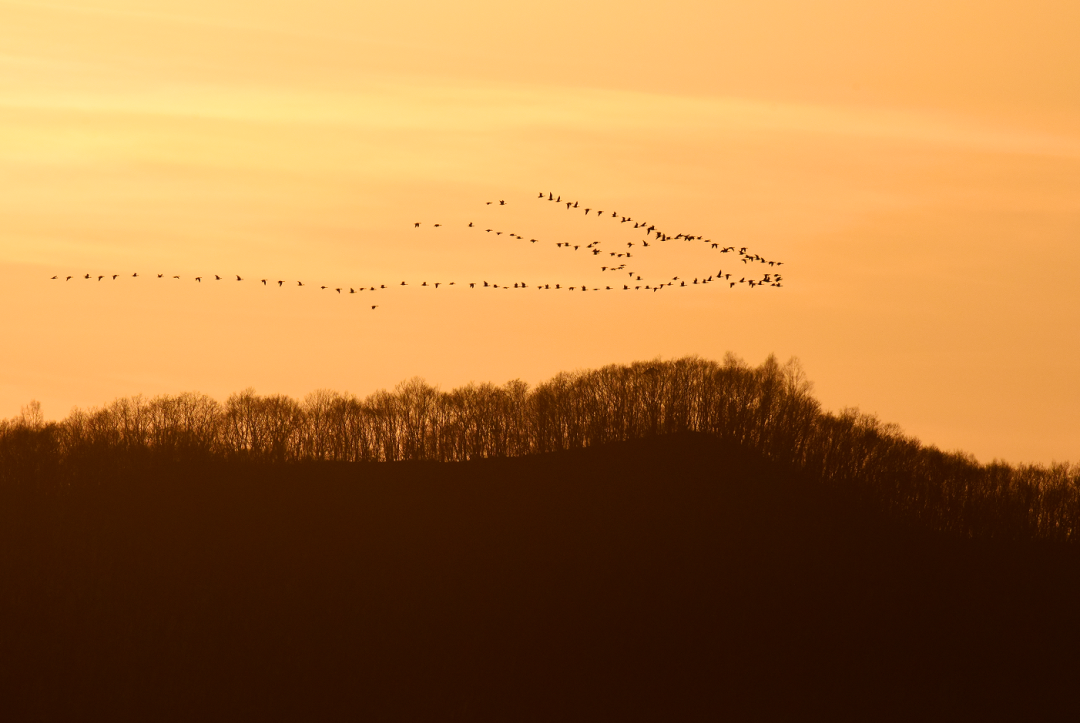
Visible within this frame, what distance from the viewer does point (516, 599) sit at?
398 ft

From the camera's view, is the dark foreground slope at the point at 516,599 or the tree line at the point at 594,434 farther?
the tree line at the point at 594,434

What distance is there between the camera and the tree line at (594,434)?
144 metres

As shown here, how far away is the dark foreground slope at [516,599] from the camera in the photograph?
100 meters

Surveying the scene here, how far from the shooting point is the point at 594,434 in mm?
156125

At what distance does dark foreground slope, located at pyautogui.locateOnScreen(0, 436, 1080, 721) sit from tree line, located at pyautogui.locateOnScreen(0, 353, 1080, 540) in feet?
20.9

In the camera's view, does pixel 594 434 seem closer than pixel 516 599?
No

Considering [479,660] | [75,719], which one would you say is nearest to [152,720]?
[75,719]

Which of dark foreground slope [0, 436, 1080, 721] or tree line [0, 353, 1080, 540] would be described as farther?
tree line [0, 353, 1080, 540]

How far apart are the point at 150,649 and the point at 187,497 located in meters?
36.1

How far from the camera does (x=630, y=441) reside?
492ft

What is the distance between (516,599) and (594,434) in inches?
1512

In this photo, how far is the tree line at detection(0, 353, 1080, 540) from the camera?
144 metres

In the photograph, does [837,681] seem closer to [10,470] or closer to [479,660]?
[479,660]

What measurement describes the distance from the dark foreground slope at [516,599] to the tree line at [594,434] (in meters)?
6.37
